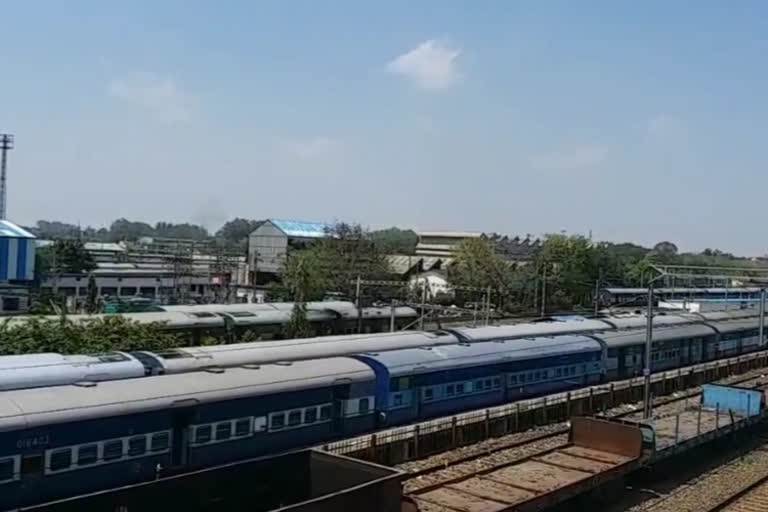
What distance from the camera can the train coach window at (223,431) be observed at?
69.8ft

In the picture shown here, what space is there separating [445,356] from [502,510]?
46.4 ft

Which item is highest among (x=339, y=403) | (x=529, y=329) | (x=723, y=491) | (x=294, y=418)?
(x=529, y=329)

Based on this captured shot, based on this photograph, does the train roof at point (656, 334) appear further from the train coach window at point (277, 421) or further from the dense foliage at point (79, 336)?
the train coach window at point (277, 421)

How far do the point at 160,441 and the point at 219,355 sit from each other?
7729 mm

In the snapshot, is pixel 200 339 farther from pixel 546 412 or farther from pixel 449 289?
pixel 449 289

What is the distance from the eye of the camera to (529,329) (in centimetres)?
4256

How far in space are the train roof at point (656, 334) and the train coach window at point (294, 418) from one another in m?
21.6

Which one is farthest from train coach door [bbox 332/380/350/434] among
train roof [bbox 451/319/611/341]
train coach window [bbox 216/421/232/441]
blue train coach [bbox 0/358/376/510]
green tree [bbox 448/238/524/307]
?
green tree [bbox 448/238/524/307]

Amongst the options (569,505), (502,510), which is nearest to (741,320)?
(569,505)

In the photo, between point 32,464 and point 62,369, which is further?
point 62,369

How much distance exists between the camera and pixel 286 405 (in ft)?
76.4

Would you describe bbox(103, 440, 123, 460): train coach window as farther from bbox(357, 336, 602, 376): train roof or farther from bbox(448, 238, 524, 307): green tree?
bbox(448, 238, 524, 307): green tree

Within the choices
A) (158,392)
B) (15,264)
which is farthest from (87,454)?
(15,264)

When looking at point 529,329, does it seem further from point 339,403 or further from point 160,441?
point 160,441
